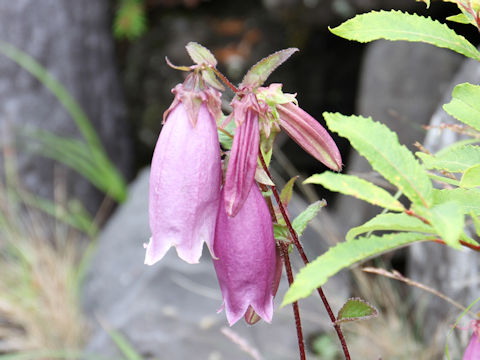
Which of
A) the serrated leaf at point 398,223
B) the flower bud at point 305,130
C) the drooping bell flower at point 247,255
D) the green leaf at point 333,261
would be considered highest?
the flower bud at point 305,130

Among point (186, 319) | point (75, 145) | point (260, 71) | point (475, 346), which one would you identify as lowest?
point (186, 319)

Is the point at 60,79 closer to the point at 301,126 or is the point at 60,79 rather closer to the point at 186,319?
the point at 186,319

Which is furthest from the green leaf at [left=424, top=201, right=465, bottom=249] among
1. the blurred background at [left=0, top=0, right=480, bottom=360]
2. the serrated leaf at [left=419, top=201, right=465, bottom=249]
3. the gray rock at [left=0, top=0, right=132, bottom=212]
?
the gray rock at [left=0, top=0, right=132, bottom=212]

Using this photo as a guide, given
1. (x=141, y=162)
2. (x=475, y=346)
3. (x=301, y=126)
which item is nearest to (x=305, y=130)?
(x=301, y=126)

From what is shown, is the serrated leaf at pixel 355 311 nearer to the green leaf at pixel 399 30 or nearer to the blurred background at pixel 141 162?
the green leaf at pixel 399 30

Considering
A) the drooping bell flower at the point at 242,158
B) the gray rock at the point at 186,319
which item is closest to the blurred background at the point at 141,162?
the gray rock at the point at 186,319

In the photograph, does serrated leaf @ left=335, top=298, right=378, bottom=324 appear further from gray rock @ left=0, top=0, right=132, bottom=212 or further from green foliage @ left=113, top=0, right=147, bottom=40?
green foliage @ left=113, top=0, right=147, bottom=40

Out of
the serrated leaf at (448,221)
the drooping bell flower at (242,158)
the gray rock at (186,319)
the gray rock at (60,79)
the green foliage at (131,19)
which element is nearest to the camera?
the serrated leaf at (448,221)
